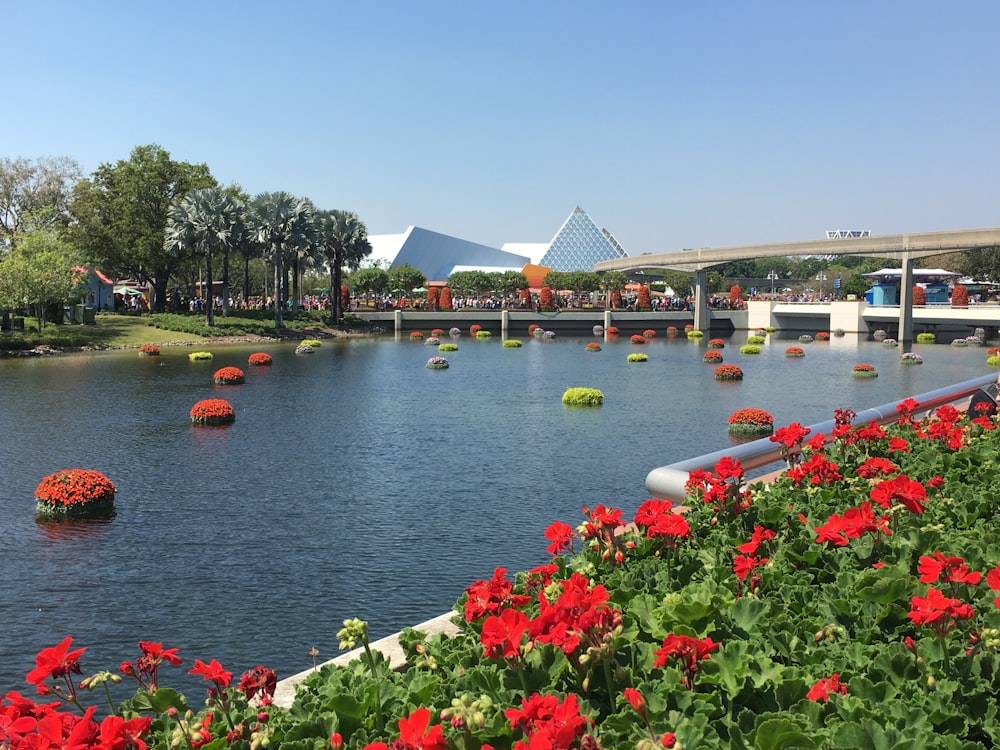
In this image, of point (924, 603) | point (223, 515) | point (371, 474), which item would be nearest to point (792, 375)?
point (371, 474)

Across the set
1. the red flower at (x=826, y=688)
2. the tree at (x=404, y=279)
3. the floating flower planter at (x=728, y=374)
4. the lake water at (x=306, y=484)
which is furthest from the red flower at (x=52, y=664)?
the tree at (x=404, y=279)

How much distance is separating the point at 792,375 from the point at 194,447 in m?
30.3

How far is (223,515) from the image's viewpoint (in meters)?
16.1

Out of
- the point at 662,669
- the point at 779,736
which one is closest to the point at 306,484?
the point at 662,669

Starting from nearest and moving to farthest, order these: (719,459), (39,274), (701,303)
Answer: (719,459) → (39,274) → (701,303)

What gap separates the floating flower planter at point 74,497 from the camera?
629 inches

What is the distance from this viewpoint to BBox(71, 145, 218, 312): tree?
6969cm

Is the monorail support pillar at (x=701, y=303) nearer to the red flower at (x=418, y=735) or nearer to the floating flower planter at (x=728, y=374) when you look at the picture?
the floating flower planter at (x=728, y=374)

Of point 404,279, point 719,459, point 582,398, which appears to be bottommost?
point 582,398

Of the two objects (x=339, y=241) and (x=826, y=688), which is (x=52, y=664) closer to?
(x=826, y=688)

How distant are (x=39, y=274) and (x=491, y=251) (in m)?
102

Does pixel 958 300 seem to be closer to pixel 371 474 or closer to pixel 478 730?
pixel 371 474

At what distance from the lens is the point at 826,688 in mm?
3822

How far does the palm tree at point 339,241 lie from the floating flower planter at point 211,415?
5284 centimetres
